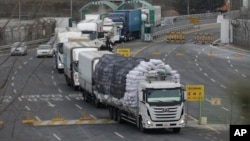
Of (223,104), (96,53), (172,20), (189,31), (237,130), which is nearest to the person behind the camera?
(237,130)

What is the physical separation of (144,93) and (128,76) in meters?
2.09

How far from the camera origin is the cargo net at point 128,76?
3338cm

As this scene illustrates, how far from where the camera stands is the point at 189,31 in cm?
11306

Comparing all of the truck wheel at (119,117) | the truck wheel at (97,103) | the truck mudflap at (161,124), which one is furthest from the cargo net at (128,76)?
the truck wheel at (97,103)

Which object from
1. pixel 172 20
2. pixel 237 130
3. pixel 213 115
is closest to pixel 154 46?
pixel 172 20

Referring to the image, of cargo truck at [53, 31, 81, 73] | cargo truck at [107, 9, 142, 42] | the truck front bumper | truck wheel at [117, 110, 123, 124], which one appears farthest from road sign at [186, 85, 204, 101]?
cargo truck at [107, 9, 142, 42]

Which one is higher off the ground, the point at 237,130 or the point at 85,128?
the point at 237,130

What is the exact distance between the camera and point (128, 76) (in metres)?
34.0

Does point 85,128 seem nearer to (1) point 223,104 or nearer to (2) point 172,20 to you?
(1) point 223,104

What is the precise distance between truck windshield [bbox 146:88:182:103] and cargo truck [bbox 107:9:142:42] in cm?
5859

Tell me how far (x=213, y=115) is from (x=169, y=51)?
144 ft

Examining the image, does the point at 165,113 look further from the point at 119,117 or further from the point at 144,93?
the point at 119,117

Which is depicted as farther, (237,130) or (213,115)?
(213,115)

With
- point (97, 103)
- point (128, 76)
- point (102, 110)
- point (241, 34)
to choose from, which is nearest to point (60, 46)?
point (97, 103)
